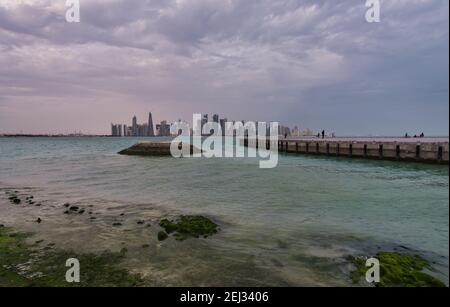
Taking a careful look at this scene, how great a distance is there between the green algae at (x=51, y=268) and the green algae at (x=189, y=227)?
8.97 ft

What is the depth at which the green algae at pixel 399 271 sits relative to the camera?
7617 mm

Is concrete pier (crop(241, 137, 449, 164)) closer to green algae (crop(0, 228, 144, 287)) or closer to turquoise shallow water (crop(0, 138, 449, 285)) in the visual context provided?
turquoise shallow water (crop(0, 138, 449, 285))

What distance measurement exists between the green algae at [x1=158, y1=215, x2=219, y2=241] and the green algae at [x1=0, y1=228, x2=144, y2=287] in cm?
273

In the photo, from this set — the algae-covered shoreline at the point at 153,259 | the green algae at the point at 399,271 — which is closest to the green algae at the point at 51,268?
the algae-covered shoreline at the point at 153,259


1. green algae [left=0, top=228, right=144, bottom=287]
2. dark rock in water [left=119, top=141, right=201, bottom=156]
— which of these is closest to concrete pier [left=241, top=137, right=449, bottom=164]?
dark rock in water [left=119, top=141, right=201, bottom=156]

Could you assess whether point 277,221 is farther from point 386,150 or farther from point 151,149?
point 151,149

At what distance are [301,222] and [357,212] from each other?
3759mm

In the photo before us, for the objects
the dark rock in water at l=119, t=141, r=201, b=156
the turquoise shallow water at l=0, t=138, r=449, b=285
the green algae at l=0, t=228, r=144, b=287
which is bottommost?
the turquoise shallow water at l=0, t=138, r=449, b=285

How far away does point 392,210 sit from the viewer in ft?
49.8

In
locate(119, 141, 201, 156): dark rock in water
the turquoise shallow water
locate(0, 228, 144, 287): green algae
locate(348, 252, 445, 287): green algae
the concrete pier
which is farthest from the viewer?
locate(119, 141, 201, 156): dark rock in water

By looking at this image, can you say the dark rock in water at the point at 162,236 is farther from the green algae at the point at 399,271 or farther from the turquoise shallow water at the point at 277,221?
the green algae at the point at 399,271

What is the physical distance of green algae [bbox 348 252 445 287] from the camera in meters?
7.62
